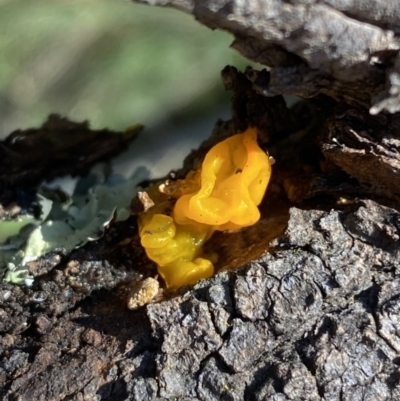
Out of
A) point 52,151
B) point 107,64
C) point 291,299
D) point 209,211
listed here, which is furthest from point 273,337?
point 107,64

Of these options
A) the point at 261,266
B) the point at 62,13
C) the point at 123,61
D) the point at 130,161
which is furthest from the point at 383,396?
the point at 62,13

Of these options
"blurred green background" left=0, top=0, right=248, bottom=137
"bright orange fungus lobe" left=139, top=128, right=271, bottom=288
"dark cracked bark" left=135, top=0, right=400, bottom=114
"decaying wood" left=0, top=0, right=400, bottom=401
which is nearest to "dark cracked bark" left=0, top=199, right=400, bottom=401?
"decaying wood" left=0, top=0, right=400, bottom=401

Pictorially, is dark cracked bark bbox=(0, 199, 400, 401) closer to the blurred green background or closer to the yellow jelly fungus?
the yellow jelly fungus

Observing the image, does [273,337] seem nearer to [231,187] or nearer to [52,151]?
[231,187]

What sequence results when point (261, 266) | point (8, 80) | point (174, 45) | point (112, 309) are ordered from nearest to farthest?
1. point (261, 266)
2. point (112, 309)
3. point (8, 80)
4. point (174, 45)

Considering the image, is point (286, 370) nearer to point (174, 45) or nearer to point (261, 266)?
point (261, 266)

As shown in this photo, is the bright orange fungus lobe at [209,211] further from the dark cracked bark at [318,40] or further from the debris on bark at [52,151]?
the debris on bark at [52,151]

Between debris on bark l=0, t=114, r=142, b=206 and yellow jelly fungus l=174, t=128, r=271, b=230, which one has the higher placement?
yellow jelly fungus l=174, t=128, r=271, b=230

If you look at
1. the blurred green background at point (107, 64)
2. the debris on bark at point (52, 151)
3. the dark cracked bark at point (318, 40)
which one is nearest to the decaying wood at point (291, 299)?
the dark cracked bark at point (318, 40)
